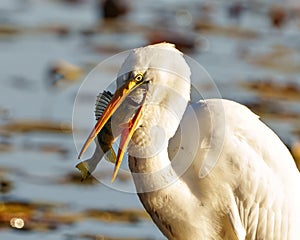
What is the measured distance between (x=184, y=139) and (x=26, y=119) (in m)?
3.82

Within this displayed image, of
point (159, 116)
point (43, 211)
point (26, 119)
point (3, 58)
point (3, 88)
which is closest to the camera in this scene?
point (159, 116)

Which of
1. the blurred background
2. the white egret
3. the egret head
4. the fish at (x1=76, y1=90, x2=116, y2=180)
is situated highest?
the egret head

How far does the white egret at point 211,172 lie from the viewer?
5.68 meters

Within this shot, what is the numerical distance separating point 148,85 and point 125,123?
19 cm

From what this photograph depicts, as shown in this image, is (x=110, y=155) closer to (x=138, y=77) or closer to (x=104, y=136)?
(x=104, y=136)

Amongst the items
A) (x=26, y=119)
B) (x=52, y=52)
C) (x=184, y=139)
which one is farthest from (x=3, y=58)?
(x=184, y=139)

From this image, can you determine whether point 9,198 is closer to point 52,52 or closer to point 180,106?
point 180,106

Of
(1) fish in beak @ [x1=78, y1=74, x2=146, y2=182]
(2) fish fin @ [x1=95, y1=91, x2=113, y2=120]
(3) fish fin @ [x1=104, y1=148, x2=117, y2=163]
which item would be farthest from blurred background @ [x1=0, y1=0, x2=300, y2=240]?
(1) fish in beak @ [x1=78, y1=74, x2=146, y2=182]

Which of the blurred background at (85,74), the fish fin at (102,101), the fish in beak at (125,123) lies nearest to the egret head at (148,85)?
the fish in beak at (125,123)

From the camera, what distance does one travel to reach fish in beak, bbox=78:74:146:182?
5438 mm

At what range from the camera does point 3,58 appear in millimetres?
11445

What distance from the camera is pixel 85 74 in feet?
36.0

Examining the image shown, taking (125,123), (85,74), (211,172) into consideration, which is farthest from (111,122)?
(85,74)

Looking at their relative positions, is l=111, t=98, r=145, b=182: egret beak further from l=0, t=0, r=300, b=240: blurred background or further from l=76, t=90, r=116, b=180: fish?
l=0, t=0, r=300, b=240: blurred background
